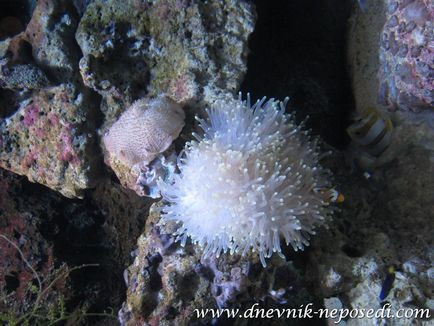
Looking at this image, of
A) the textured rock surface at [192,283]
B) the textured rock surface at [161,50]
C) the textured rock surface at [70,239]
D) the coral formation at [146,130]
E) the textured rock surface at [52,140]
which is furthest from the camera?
the textured rock surface at [70,239]

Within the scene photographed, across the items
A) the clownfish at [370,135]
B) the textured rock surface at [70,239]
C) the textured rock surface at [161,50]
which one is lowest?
the textured rock surface at [70,239]

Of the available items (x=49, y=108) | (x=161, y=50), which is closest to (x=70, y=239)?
(x=49, y=108)

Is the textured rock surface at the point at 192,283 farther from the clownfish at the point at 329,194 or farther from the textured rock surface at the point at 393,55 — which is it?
Answer: the textured rock surface at the point at 393,55

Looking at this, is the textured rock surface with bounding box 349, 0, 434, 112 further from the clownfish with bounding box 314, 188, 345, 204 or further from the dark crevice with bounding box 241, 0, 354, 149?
the clownfish with bounding box 314, 188, 345, 204

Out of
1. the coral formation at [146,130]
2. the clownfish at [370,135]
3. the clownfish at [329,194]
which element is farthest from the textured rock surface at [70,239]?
the clownfish at [370,135]

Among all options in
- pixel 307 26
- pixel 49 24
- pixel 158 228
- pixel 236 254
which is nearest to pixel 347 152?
pixel 307 26

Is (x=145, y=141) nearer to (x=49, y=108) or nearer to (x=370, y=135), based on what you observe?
(x=49, y=108)

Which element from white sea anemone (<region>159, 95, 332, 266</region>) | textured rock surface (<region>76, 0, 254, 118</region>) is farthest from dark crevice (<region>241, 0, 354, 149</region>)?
white sea anemone (<region>159, 95, 332, 266</region>)
